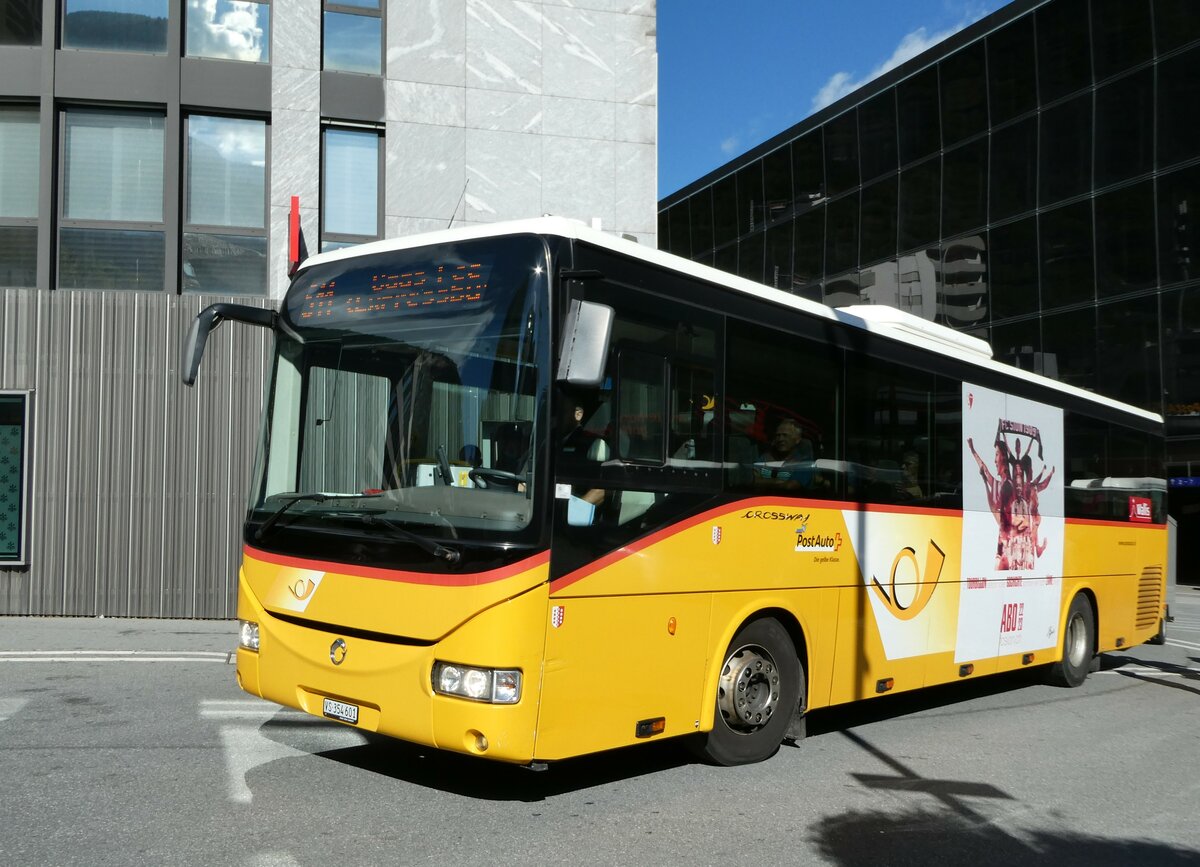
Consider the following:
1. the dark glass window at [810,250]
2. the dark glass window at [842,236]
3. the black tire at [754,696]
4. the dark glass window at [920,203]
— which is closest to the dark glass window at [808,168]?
the dark glass window at [810,250]

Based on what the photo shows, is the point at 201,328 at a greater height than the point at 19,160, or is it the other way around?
the point at 19,160

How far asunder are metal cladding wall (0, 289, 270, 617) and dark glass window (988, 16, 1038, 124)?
70.2ft

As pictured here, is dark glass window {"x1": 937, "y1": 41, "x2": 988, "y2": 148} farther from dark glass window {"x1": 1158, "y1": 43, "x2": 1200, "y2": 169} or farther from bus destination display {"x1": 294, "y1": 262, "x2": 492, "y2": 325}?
bus destination display {"x1": 294, "y1": 262, "x2": 492, "y2": 325}

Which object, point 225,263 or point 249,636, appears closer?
point 249,636

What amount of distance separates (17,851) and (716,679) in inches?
147

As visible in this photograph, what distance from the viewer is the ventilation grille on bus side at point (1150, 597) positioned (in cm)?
1353

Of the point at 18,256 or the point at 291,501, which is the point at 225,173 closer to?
the point at 18,256

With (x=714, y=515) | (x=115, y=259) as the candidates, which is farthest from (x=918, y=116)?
(x=714, y=515)

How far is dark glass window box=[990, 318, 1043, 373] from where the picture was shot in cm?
2895

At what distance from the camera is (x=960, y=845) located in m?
5.85

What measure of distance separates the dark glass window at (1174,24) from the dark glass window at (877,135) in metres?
7.49

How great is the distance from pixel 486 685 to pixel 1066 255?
25914mm

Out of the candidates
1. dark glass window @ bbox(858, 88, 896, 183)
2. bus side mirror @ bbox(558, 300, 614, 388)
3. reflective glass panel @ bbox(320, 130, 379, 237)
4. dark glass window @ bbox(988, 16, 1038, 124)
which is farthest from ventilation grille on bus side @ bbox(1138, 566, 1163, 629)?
dark glass window @ bbox(858, 88, 896, 183)

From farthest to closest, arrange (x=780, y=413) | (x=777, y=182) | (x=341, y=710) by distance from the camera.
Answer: (x=777, y=182), (x=780, y=413), (x=341, y=710)
